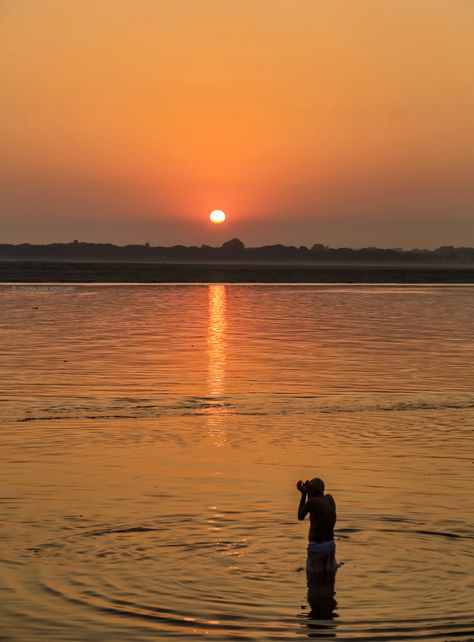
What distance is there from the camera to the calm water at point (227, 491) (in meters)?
14.4

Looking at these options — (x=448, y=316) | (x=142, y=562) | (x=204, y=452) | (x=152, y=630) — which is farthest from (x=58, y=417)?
(x=448, y=316)

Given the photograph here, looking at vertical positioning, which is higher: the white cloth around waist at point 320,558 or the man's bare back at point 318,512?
the man's bare back at point 318,512

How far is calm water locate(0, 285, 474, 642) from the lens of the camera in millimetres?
14438

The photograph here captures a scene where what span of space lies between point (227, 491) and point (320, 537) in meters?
5.29

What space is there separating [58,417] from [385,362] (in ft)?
59.0

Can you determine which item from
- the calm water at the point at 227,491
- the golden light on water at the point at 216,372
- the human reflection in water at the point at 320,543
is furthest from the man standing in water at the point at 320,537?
the golden light on water at the point at 216,372

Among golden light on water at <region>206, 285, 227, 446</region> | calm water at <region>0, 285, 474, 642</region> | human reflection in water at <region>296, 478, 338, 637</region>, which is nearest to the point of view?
calm water at <region>0, 285, 474, 642</region>

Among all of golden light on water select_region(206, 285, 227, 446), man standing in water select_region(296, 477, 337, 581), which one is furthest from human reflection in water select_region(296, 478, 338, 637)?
golden light on water select_region(206, 285, 227, 446)

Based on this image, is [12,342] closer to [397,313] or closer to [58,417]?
[58,417]

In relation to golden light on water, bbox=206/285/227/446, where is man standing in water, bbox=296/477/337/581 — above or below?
above

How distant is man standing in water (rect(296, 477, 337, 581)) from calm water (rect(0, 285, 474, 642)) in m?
0.26

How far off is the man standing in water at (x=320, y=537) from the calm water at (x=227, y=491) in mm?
261

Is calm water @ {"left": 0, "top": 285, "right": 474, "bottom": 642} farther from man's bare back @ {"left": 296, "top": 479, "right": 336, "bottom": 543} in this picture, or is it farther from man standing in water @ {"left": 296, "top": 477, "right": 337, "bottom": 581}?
man's bare back @ {"left": 296, "top": 479, "right": 336, "bottom": 543}

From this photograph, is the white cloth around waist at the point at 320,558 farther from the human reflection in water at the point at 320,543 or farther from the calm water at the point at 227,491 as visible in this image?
the calm water at the point at 227,491
